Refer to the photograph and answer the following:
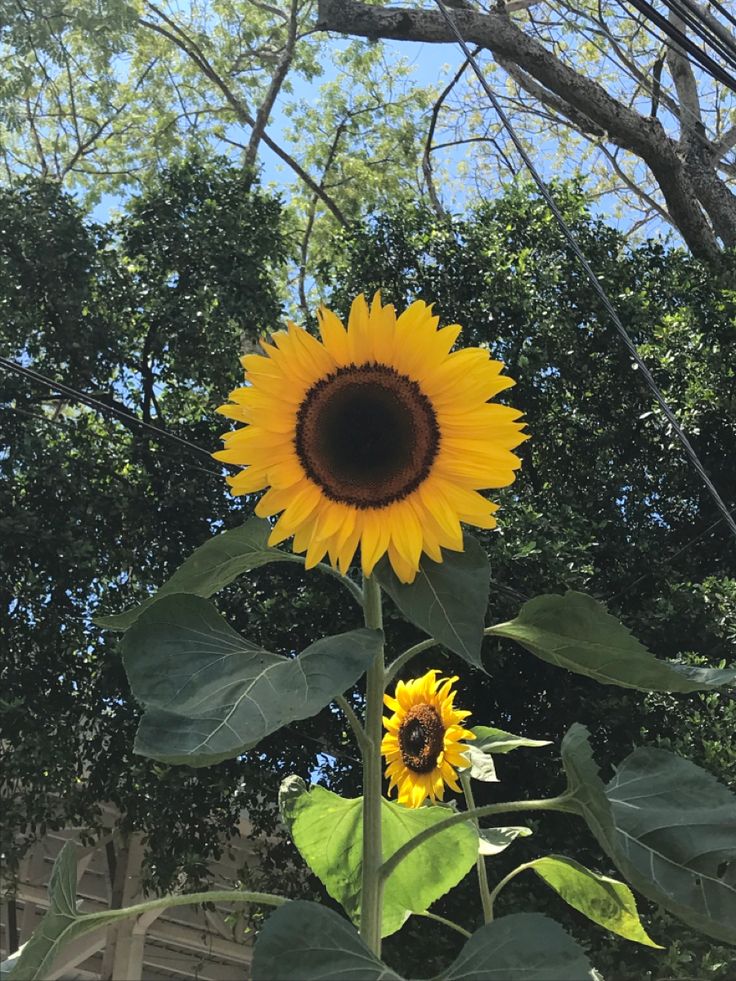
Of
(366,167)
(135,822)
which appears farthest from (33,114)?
(135,822)

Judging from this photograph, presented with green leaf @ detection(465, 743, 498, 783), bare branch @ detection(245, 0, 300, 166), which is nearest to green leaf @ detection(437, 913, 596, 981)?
green leaf @ detection(465, 743, 498, 783)

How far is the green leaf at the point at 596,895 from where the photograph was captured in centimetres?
77

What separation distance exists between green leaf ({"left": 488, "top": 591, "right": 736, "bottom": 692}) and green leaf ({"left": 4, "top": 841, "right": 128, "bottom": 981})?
37 cm

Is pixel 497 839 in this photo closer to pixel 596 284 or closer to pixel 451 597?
pixel 451 597

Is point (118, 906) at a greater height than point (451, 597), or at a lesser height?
greater

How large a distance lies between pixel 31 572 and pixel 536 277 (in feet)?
9.76

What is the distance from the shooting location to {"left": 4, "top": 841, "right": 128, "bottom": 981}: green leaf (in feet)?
2.11

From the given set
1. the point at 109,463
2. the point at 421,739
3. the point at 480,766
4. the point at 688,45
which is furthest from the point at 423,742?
the point at 109,463

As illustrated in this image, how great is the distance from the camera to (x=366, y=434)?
0.76 metres

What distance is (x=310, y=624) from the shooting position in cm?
419

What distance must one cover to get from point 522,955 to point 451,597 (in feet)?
0.71

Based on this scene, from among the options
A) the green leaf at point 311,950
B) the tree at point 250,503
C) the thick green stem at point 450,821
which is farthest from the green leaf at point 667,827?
the tree at point 250,503

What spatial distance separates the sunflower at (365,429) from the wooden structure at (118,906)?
3.67m

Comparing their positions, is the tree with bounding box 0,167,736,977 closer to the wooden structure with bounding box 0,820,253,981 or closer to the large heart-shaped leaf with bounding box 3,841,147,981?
the wooden structure with bounding box 0,820,253,981
